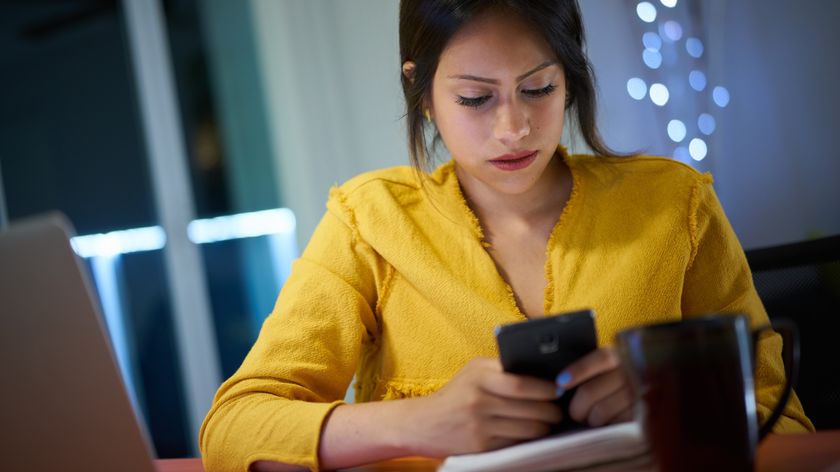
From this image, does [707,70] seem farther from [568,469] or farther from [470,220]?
[568,469]

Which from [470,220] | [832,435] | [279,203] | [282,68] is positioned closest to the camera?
[832,435]

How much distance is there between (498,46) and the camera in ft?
3.95

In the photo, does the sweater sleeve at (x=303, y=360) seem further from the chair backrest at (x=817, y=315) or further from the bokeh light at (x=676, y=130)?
the bokeh light at (x=676, y=130)

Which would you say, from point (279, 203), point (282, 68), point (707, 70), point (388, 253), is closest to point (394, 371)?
point (388, 253)

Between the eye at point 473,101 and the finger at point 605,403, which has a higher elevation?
the eye at point 473,101

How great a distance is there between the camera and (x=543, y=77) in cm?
121

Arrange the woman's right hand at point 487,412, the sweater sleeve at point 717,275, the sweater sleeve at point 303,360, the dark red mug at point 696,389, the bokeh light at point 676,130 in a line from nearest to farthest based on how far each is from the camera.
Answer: the dark red mug at point 696,389 < the woman's right hand at point 487,412 < the sweater sleeve at point 303,360 < the sweater sleeve at point 717,275 < the bokeh light at point 676,130

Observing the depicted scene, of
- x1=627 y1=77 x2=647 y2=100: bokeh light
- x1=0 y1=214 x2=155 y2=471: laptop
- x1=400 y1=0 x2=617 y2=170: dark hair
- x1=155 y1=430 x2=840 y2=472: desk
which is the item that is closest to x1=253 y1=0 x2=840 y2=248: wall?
x1=627 y1=77 x2=647 y2=100: bokeh light

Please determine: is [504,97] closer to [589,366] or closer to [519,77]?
[519,77]

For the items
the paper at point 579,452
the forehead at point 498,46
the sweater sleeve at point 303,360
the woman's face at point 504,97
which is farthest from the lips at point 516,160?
the paper at point 579,452

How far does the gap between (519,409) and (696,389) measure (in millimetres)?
246

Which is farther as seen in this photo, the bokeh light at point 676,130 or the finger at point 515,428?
the bokeh light at point 676,130

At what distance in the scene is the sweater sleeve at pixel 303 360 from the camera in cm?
101

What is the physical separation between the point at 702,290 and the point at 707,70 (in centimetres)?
78
